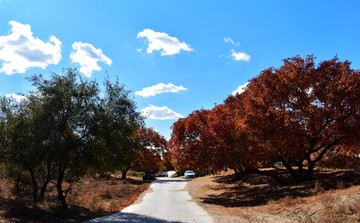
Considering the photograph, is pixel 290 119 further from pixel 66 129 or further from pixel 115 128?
pixel 66 129

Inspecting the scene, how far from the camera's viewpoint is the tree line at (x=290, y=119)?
14.7m

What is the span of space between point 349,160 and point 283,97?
890cm

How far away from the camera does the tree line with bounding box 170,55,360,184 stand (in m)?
14.7

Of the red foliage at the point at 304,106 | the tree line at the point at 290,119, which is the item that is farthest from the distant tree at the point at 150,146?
the red foliage at the point at 304,106

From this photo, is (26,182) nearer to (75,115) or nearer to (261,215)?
(75,115)

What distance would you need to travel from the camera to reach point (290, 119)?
1573cm

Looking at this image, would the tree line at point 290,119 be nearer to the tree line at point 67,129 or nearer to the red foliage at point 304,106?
the red foliage at point 304,106

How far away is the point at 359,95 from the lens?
14.1 meters

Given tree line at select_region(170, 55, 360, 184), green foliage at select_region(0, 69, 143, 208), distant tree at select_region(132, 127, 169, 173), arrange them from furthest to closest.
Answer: distant tree at select_region(132, 127, 169, 173)
tree line at select_region(170, 55, 360, 184)
green foliage at select_region(0, 69, 143, 208)

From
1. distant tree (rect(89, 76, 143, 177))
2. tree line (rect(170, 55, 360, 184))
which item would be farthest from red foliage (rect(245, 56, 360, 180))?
distant tree (rect(89, 76, 143, 177))

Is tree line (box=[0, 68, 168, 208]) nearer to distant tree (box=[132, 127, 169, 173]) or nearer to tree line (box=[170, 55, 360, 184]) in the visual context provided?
tree line (box=[170, 55, 360, 184])

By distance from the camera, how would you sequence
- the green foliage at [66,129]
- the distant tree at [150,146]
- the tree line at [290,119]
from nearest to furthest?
the green foliage at [66,129]
the tree line at [290,119]
the distant tree at [150,146]

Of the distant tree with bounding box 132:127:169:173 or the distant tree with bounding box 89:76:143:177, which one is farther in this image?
the distant tree with bounding box 132:127:169:173

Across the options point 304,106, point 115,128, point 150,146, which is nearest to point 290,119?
point 304,106
